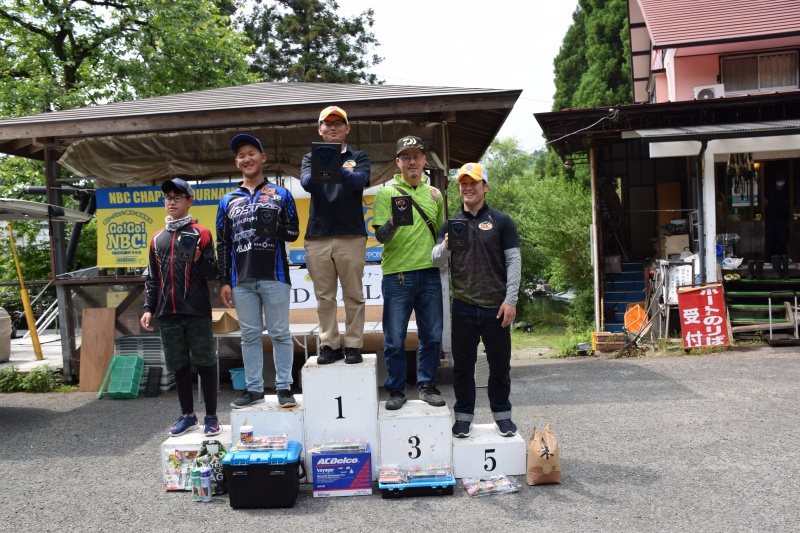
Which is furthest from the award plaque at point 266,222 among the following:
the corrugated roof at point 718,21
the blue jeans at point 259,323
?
the corrugated roof at point 718,21

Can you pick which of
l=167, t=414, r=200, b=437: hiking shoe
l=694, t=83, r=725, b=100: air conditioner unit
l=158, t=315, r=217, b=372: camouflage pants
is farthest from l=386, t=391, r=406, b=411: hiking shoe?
l=694, t=83, r=725, b=100: air conditioner unit

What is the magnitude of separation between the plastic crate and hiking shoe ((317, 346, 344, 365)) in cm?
412

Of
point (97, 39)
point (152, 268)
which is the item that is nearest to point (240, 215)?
point (152, 268)

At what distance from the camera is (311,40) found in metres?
34.3

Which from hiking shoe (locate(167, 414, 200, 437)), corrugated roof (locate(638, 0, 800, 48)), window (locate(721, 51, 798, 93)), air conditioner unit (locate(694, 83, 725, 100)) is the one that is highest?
corrugated roof (locate(638, 0, 800, 48))

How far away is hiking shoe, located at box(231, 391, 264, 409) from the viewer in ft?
15.6

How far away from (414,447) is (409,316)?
3.09 ft

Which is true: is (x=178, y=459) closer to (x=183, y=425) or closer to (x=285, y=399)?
(x=183, y=425)

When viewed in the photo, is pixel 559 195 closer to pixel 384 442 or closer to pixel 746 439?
pixel 746 439

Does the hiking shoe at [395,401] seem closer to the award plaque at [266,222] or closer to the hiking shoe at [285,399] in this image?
the hiking shoe at [285,399]

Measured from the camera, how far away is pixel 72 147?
891cm

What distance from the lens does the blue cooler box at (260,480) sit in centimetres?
429

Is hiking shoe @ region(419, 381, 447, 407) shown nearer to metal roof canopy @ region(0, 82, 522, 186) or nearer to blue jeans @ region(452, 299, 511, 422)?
blue jeans @ region(452, 299, 511, 422)

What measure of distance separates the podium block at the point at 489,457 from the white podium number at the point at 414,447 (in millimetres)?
261
